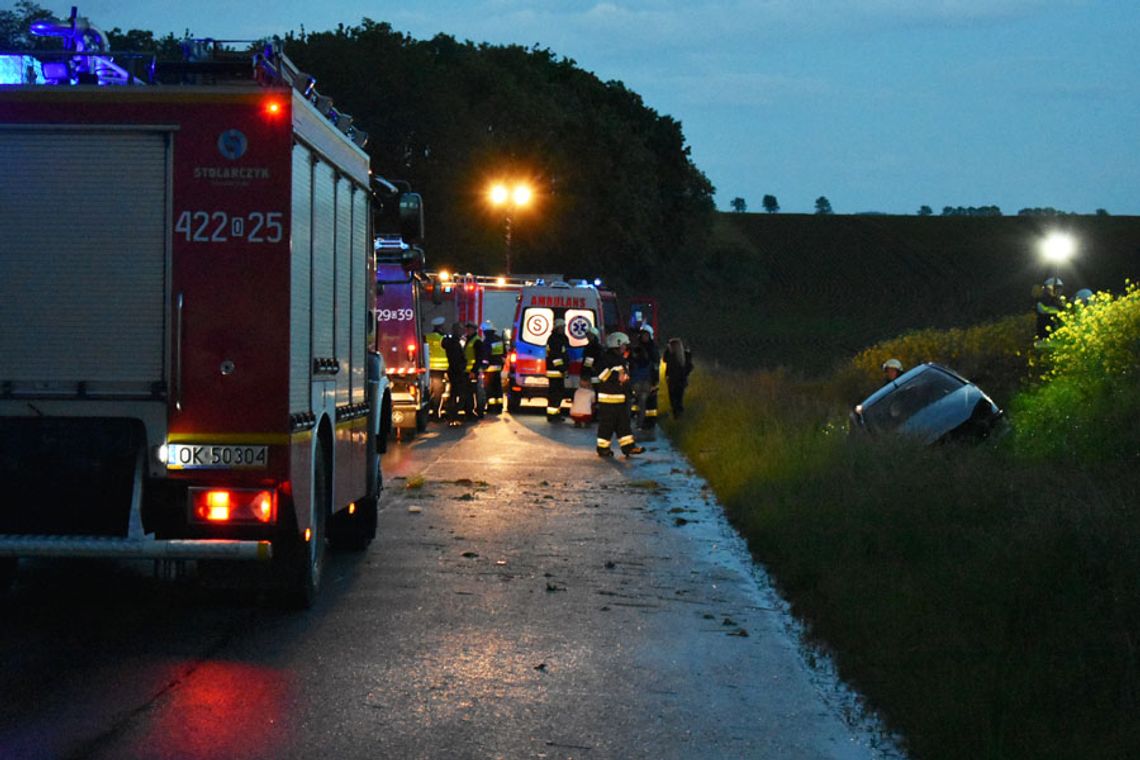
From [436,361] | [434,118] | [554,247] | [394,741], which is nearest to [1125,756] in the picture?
[394,741]

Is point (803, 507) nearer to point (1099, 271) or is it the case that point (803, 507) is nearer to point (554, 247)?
point (554, 247)

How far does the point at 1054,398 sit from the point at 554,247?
192 feet

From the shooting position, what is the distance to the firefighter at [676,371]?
28609 mm

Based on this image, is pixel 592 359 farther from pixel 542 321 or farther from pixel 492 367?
pixel 492 367

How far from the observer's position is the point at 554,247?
75.6 metres

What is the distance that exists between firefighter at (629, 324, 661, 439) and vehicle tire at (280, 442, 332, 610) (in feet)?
53.6

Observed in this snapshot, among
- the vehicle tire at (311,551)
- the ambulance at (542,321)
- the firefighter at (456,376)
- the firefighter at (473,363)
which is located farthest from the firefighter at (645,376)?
the vehicle tire at (311,551)

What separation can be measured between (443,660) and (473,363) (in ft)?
71.8

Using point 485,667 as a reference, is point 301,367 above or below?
above

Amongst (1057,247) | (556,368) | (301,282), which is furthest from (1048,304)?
(301,282)

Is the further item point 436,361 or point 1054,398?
point 436,361

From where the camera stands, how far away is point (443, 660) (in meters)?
8.49

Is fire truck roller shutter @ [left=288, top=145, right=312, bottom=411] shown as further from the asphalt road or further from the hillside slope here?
the hillside slope

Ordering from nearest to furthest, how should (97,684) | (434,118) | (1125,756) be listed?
(1125,756) < (97,684) < (434,118)
